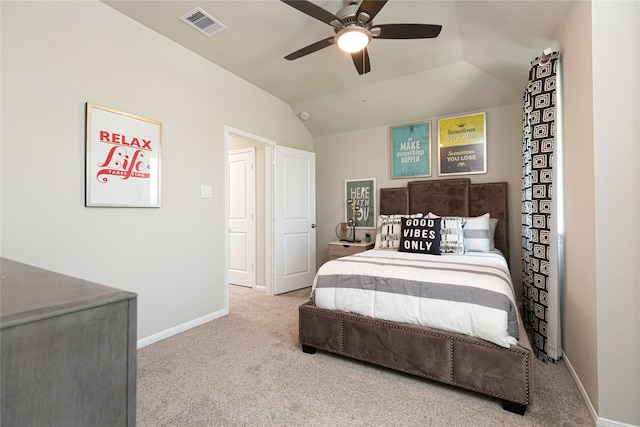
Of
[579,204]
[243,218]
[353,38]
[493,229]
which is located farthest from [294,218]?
[579,204]

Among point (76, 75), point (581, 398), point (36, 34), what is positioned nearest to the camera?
point (581, 398)

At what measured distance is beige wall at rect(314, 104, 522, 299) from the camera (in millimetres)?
3508

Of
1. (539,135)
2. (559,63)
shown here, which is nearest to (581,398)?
(539,135)

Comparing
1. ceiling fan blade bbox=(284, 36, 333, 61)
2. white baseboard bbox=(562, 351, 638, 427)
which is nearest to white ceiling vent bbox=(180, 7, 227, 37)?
ceiling fan blade bbox=(284, 36, 333, 61)

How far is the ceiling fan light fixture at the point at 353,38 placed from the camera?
2.10m

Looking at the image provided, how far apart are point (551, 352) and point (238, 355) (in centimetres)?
236

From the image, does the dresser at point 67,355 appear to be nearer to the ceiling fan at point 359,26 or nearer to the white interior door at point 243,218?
the ceiling fan at point 359,26

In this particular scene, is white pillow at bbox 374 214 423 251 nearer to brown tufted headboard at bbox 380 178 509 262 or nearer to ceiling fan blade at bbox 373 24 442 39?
brown tufted headboard at bbox 380 178 509 262

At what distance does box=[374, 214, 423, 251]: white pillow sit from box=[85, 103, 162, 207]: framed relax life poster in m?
2.36

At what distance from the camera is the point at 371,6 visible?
1935 millimetres

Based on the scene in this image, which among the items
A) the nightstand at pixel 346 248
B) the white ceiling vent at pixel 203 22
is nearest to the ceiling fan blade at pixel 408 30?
the white ceiling vent at pixel 203 22

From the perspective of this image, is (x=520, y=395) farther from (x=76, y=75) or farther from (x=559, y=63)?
(x=76, y=75)

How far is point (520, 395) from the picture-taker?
1645 millimetres

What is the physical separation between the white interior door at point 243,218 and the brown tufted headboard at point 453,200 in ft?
6.28
